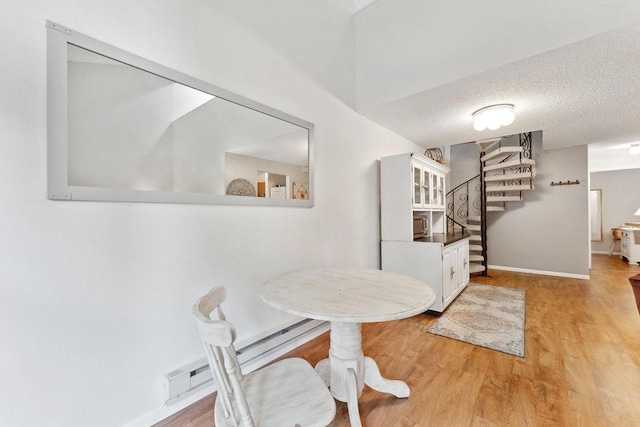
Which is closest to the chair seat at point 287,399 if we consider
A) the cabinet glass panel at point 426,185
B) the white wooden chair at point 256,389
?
the white wooden chair at point 256,389

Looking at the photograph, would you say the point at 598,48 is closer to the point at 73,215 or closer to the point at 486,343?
the point at 486,343

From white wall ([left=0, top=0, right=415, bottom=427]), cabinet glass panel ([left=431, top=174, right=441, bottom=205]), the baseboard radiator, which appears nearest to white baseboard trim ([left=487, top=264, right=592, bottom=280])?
cabinet glass panel ([left=431, top=174, right=441, bottom=205])

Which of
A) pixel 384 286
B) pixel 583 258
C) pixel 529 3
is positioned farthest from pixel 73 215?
pixel 583 258

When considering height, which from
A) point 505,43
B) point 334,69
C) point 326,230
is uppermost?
point 334,69

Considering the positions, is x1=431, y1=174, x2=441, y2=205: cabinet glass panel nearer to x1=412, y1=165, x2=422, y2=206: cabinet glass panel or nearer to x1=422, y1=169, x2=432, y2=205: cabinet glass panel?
x1=422, y1=169, x2=432, y2=205: cabinet glass panel

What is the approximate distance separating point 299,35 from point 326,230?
170 cm

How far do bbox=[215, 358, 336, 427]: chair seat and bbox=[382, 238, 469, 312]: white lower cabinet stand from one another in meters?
1.96

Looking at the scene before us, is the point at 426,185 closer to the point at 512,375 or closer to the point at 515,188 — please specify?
Answer: the point at 512,375

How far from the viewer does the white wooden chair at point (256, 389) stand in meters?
0.76

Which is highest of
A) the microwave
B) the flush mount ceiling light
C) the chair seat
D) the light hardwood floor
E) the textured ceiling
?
the textured ceiling

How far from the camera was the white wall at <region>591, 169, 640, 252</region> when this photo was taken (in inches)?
234

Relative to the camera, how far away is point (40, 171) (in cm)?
106

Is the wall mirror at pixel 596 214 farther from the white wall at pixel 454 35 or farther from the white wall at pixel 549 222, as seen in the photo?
the white wall at pixel 454 35

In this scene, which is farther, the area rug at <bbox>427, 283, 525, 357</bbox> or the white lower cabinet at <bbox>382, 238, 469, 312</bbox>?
the white lower cabinet at <bbox>382, 238, 469, 312</bbox>
